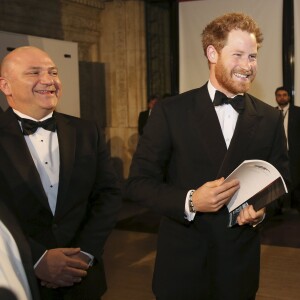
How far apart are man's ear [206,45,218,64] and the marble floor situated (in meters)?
2.72

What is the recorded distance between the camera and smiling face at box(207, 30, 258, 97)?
2162mm

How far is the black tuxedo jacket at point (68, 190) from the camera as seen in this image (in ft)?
7.28

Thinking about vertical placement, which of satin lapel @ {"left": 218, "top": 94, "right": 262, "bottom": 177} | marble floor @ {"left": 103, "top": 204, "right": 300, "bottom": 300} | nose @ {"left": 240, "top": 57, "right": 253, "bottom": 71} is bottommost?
marble floor @ {"left": 103, "top": 204, "right": 300, "bottom": 300}

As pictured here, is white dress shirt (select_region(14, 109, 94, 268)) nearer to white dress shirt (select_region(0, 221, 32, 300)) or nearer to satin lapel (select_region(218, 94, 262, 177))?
satin lapel (select_region(218, 94, 262, 177))

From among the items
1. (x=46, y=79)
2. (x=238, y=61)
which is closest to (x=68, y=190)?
(x=46, y=79)

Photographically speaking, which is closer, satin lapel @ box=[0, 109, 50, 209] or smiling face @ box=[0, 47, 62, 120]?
satin lapel @ box=[0, 109, 50, 209]

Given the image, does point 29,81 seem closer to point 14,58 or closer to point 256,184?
point 14,58

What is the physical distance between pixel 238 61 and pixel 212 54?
135 millimetres

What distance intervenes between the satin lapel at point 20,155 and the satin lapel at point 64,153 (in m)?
0.08

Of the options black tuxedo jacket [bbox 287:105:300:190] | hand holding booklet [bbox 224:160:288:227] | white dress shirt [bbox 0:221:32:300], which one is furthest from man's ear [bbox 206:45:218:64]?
black tuxedo jacket [bbox 287:105:300:190]

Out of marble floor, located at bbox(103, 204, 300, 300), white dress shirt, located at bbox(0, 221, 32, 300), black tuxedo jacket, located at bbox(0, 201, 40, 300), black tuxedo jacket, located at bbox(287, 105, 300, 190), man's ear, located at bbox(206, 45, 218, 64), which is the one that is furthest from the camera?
black tuxedo jacket, located at bbox(287, 105, 300, 190)

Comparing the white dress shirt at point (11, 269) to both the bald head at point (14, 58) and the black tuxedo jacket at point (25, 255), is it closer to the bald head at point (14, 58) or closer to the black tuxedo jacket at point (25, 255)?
the black tuxedo jacket at point (25, 255)

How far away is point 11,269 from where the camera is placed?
0.94 meters

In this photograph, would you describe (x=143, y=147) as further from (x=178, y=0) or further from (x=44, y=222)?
(x=178, y=0)
